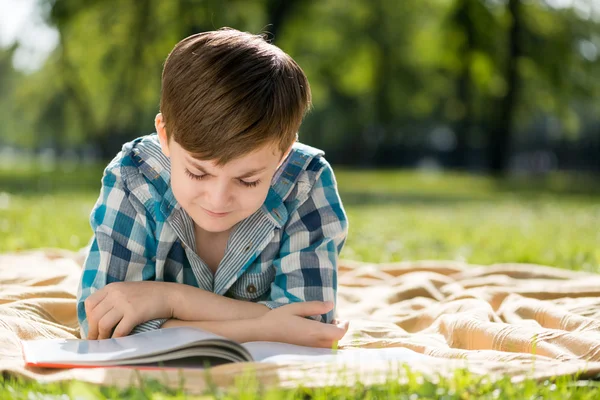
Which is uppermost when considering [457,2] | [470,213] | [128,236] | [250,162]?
[457,2]

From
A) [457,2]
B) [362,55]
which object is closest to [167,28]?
[457,2]

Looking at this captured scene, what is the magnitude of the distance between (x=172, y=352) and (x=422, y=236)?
4.69 meters

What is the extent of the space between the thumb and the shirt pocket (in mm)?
279

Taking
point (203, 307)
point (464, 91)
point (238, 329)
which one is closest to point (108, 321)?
point (203, 307)

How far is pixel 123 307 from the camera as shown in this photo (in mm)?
2348

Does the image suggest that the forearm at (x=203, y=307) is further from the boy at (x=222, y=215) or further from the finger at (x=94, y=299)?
the finger at (x=94, y=299)

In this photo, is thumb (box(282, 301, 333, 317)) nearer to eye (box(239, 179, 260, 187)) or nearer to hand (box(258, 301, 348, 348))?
hand (box(258, 301, 348, 348))

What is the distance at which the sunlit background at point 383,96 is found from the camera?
6711 mm

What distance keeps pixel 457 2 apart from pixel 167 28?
7.83m

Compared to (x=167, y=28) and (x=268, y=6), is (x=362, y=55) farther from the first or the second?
(x=167, y=28)

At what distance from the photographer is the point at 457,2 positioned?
18.8m

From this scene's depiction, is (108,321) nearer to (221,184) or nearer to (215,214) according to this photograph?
(215,214)

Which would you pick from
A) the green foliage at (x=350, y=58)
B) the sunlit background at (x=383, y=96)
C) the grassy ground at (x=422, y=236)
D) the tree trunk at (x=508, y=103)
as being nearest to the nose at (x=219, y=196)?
the grassy ground at (x=422, y=236)

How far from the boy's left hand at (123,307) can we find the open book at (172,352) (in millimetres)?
85
